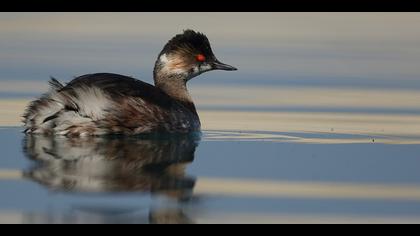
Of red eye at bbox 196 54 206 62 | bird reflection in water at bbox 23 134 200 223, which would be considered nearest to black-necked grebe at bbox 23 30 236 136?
bird reflection in water at bbox 23 134 200 223

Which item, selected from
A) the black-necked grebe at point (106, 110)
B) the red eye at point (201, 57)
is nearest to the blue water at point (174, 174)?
the black-necked grebe at point (106, 110)

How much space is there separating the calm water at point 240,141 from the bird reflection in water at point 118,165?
0.01m

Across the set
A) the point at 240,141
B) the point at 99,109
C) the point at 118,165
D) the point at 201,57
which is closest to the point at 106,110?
the point at 99,109

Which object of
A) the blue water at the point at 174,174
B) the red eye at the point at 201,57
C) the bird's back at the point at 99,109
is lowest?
the blue water at the point at 174,174

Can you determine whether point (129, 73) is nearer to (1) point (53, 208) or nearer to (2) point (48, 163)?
(2) point (48, 163)

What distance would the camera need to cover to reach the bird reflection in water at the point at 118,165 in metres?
8.66

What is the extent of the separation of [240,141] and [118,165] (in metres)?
1.99

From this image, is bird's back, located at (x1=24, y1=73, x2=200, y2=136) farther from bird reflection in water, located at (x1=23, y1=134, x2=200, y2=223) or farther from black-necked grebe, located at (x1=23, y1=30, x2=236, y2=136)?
bird reflection in water, located at (x1=23, y1=134, x2=200, y2=223)

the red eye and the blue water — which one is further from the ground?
the red eye

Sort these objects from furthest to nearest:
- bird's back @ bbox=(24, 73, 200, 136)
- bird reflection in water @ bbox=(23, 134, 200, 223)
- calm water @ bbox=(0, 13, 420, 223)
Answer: bird's back @ bbox=(24, 73, 200, 136) < bird reflection in water @ bbox=(23, 134, 200, 223) < calm water @ bbox=(0, 13, 420, 223)

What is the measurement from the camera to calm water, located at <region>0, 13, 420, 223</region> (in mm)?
8266

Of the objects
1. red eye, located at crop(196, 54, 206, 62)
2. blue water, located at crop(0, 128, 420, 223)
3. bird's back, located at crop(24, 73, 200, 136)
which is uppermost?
red eye, located at crop(196, 54, 206, 62)

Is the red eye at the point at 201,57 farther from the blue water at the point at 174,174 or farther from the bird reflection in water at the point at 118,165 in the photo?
the bird reflection in water at the point at 118,165

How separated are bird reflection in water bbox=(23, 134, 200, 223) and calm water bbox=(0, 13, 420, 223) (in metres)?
0.01
